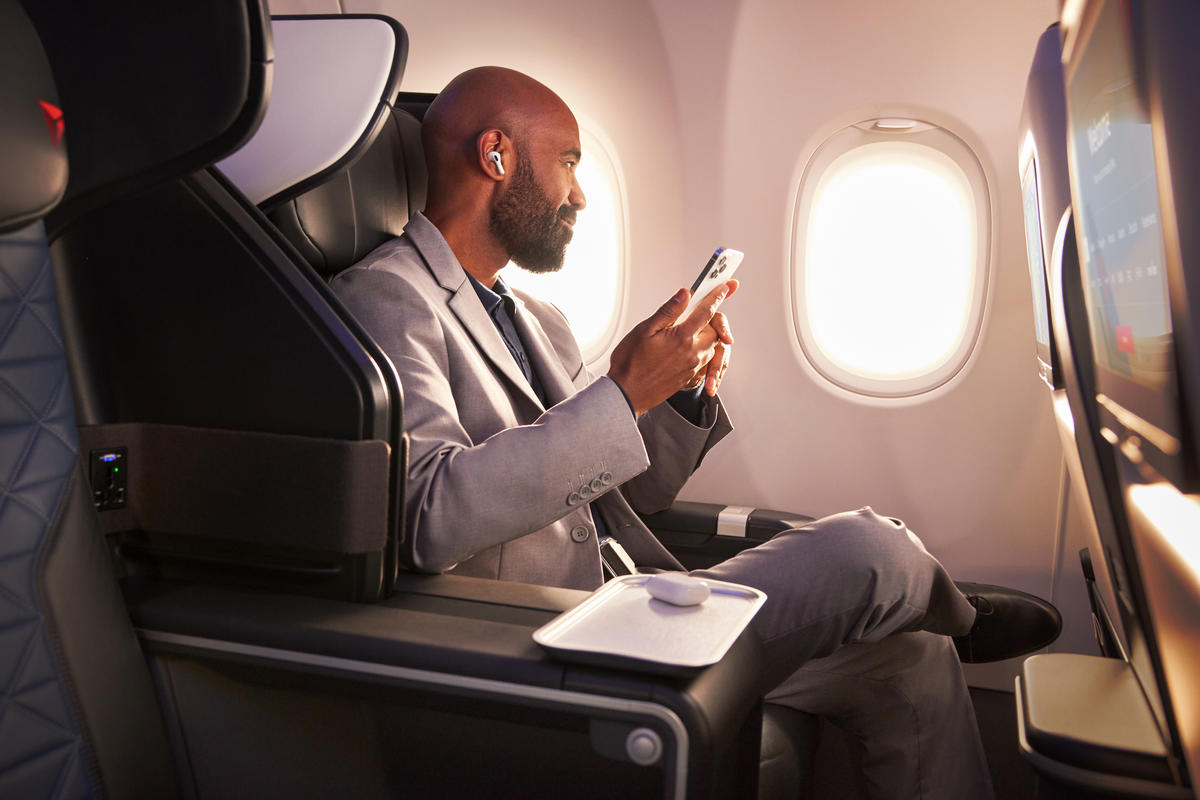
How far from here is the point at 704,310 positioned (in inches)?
59.5

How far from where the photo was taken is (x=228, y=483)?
115 cm

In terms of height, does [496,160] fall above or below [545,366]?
above

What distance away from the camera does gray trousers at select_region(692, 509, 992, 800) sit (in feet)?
4.43

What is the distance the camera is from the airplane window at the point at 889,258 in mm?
2531

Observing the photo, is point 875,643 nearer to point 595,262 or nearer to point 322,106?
point 322,106

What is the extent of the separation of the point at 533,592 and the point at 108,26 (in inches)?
30.4

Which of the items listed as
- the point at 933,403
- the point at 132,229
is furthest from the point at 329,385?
the point at 933,403

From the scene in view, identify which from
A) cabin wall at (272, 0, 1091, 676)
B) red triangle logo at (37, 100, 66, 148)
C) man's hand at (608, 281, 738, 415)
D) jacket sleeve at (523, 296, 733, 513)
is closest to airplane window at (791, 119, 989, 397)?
cabin wall at (272, 0, 1091, 676)

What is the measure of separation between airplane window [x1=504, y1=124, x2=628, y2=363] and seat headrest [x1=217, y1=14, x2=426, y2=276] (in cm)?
142

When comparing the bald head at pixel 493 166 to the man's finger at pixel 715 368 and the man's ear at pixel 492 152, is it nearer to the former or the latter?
the man's ear at pixel 492 152

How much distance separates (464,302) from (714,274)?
433mm

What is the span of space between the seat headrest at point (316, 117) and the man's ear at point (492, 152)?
15.5 inches

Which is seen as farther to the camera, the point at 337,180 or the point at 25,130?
the point at 337,180

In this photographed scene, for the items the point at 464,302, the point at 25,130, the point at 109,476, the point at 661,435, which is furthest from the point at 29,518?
the point at 661,435
